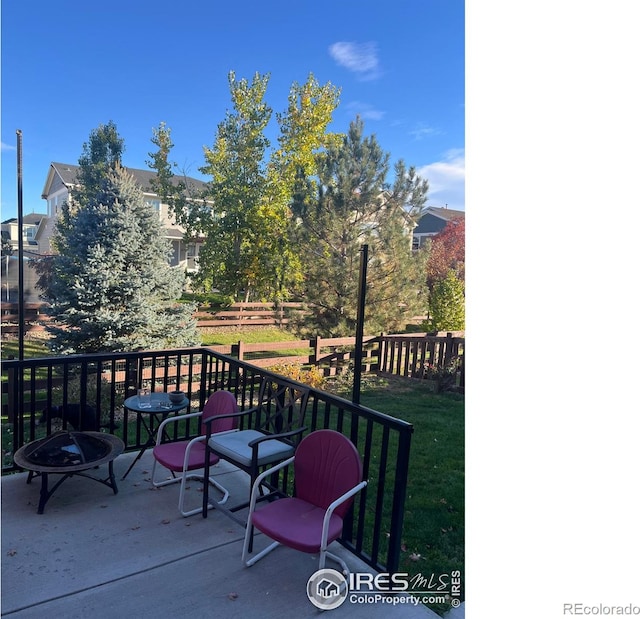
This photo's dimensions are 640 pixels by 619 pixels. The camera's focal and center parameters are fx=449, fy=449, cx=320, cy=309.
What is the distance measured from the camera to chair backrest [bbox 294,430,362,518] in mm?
2088

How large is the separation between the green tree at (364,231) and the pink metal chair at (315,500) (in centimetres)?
665

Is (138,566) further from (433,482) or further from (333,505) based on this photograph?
(433,482)

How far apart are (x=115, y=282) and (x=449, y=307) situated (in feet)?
24.0

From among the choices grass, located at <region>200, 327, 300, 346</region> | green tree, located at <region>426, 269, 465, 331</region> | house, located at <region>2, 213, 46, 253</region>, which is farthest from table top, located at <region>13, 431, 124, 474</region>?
house, located at <region>2, 213, 46, 253</region>

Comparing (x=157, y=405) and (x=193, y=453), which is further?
(x=157, y=405)

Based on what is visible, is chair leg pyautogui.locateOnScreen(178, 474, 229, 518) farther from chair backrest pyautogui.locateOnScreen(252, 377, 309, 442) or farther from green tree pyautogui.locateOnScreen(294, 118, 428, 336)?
green tree pyautogui.locateOnScreen(294, 118, 428, 336)

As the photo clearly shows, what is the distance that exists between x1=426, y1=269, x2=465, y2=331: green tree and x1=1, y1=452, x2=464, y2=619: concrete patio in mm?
8743

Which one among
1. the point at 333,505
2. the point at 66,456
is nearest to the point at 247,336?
the point at 66,456

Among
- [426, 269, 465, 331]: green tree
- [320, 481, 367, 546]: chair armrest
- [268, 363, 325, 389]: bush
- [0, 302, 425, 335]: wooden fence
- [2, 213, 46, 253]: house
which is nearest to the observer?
[320, 481, 367, 546]: chair armrest

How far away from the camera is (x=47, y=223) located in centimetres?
1777

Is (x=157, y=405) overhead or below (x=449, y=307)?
below

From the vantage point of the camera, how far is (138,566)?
2.14 metres

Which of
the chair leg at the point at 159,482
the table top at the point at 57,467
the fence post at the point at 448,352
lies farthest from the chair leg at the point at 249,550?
the fence post at the point at 448,352

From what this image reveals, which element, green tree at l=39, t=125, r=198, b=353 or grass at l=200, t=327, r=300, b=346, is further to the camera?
grass at l=200, t=327, r=300, b=346
